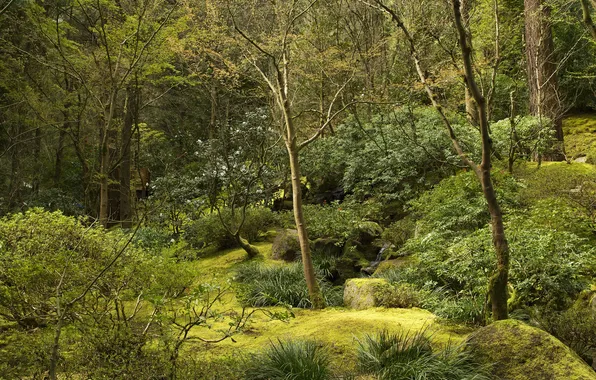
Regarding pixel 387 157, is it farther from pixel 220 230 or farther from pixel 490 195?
pixel 490 195

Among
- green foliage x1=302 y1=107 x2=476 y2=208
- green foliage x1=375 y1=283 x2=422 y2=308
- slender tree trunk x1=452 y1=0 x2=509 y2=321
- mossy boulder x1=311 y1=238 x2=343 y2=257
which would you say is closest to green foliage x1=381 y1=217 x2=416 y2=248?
mossy boulder x1=311 y1=238 x2=343 y2=257

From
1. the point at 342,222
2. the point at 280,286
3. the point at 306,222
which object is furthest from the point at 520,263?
the point at 306,222

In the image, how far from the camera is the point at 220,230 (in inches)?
464

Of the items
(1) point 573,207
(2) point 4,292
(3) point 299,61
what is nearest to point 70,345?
(2) point 4,292

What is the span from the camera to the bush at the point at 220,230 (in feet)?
39.0

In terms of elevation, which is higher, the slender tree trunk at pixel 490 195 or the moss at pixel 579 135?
the moss at pixel 579 135

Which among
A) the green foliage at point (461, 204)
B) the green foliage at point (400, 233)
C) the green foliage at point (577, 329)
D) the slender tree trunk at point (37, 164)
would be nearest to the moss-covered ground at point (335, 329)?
the green foliage at point (577, 329)

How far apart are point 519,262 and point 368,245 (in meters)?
5.00

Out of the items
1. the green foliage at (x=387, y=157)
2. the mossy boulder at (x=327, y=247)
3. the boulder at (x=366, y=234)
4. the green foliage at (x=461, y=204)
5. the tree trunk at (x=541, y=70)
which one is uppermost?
→ the tree trunk at (x=541, y=70)

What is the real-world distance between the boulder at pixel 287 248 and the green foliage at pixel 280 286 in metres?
1.00

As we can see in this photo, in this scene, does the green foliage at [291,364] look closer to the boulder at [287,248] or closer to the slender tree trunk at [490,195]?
the slender tree trunk at [490,195]

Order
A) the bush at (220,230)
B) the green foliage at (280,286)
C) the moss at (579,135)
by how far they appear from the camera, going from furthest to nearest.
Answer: the moss at (579,135), the bush at (220,230), the green foliage at (280,286)

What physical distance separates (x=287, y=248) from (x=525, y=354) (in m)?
6.82

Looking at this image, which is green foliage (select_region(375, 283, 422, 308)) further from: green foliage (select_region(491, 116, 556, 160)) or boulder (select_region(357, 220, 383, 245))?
green foliage (select_region(491, 116, 556, 160))
